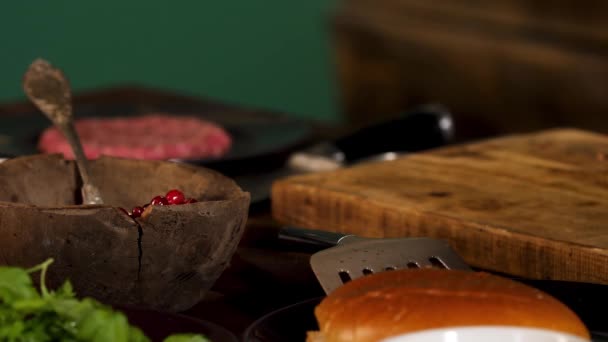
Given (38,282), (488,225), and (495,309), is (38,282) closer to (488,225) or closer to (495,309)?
(495,309)

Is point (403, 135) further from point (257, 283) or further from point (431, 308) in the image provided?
point (431, 308)

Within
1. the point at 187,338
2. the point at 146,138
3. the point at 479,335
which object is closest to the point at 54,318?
the point at 187,338

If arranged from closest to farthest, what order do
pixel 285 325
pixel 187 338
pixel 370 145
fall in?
pixel 187 338 → pixel 285 325 → pixel 370 145

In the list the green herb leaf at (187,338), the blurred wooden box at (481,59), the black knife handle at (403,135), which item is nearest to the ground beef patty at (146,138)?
the black knife handle at (403,135)

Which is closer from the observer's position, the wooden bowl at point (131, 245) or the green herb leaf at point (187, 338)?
the green herb leaf at point (187, 338)

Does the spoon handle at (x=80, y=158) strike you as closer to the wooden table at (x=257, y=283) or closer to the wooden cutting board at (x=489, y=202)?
the wooden table at (x=257, y=283)

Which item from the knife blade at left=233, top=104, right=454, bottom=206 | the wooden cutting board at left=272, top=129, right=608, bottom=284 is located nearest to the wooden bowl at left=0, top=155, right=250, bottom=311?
the wooden cutting board at left=272, top=129, right=608, bottom=284

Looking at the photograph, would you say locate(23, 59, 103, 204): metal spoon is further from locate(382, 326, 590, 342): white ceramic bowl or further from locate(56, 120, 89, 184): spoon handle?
locate(382, 326, 590, 342): white ceramic bowl

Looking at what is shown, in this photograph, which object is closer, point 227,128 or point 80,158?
point 80,158
